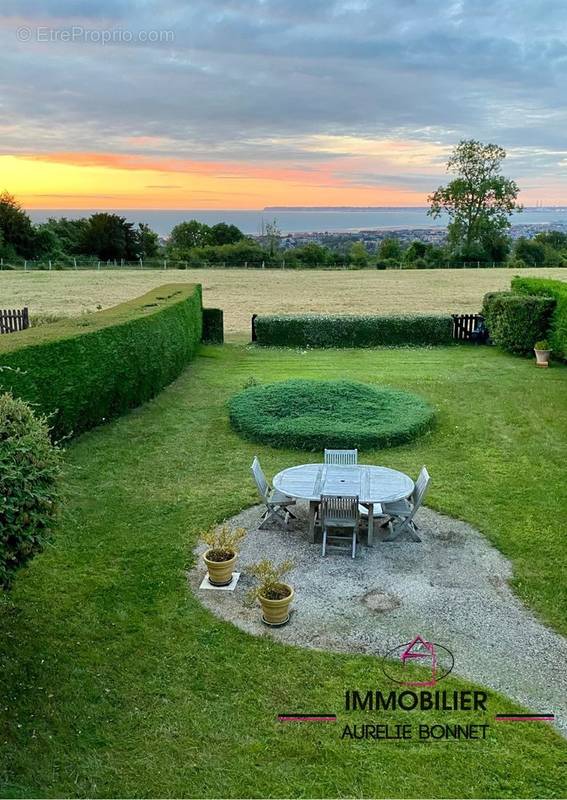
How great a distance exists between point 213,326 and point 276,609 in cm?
1681

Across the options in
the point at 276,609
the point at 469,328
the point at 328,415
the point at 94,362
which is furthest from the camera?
the point at 469,328

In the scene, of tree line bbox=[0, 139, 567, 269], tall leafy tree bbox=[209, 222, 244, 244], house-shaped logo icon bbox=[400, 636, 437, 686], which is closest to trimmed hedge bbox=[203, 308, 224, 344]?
house-shaped logo icon bbox=[400, 636, 437, 686]

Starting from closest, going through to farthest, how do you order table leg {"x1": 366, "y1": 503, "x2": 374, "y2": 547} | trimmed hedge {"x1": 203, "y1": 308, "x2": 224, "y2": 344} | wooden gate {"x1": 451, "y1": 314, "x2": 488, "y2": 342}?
table leg {"x1": 366, "y1": 503, "x2": 374, "y2": 547} → trimmed hedge {"x1": 203, "y1": 308, "x2": 224, "y2": 344} → wooden gate {"x1": 451, "y1": 314, "x2": 488, "y2": 342}

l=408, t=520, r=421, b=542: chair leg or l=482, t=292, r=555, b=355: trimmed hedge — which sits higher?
l=482, t=292, r=555, b=355: trimmed hedge

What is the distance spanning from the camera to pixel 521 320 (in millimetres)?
18750

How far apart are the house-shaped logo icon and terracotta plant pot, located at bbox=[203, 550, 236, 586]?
1949 millimetres

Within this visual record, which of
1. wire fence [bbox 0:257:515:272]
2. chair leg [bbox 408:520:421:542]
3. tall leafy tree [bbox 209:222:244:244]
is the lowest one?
chair leg [bbox 408:520:421:542]

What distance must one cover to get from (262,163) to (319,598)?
105 feet

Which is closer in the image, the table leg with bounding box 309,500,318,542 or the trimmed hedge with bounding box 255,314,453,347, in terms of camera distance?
the table leg with bounding box 309,500,318,542

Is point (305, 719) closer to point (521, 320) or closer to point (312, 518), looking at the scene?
point (312, 518)

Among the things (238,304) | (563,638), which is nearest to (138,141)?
(238,304)

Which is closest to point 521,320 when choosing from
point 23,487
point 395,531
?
point 395,531

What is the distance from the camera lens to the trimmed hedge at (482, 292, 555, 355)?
1839 cm

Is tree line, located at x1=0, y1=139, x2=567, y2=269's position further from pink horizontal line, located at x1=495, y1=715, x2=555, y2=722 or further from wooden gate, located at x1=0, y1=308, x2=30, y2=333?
pink horizontal line, located at x1=495, y1=715, x2=555, y2=722
